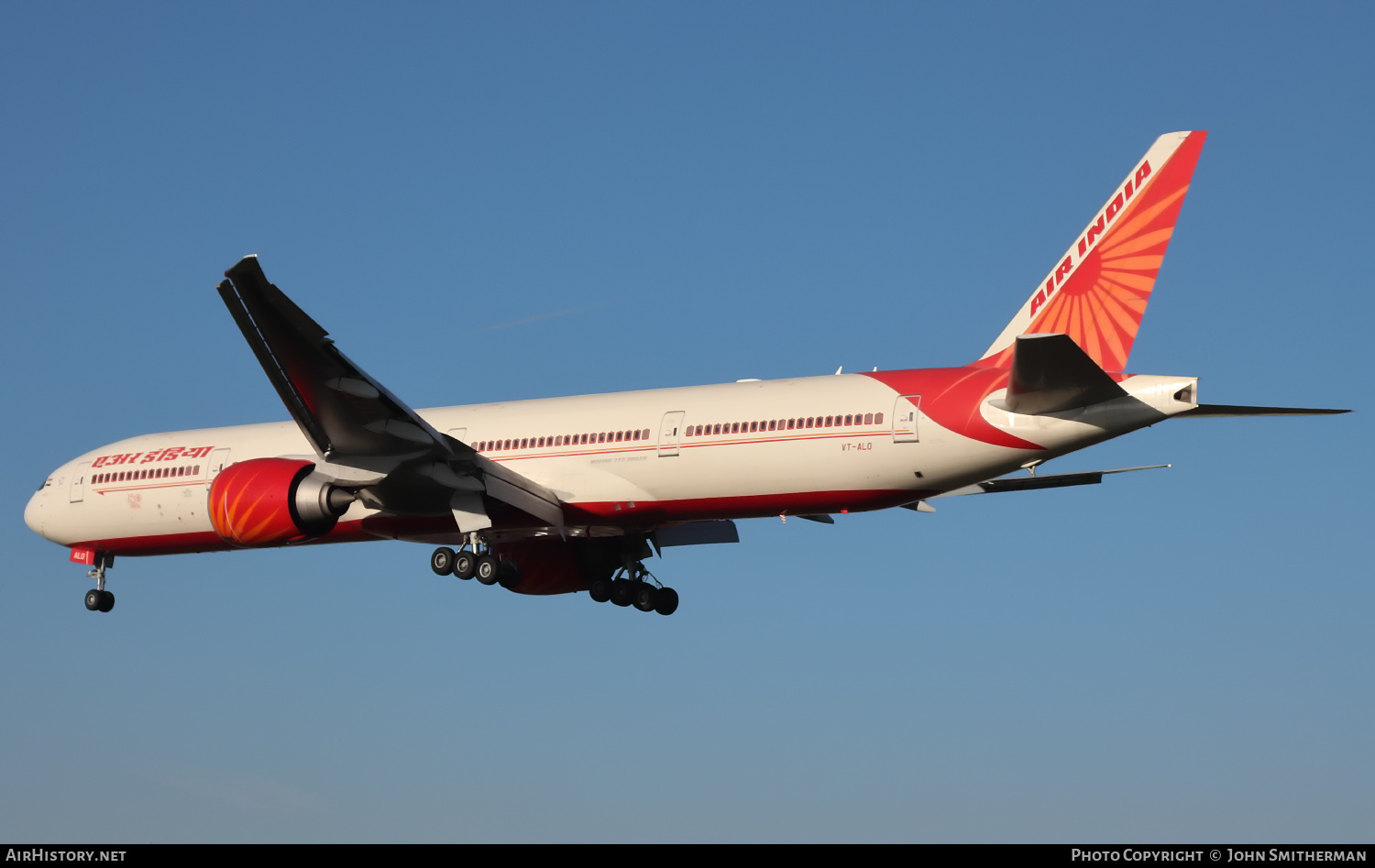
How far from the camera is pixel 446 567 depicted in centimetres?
3017

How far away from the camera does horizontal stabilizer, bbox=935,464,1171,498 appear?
29156 mm

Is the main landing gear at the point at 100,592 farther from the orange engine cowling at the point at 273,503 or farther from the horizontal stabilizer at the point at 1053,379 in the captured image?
the horizontal stabilizer at the point at 1053,379

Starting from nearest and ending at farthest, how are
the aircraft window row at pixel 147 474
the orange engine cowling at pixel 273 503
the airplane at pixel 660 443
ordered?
the airplane at pixel 660 443
the orange engine cowling at pixel 273 503
the aircraft window row at pixel 147 474

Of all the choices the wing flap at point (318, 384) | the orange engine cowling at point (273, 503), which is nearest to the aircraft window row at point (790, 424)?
the wing flap at point (318, 384)

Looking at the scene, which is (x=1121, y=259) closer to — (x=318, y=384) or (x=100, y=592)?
(x=318, y=384)

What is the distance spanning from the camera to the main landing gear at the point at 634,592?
33.3 m

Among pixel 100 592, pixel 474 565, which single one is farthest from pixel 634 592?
pixel 100 592

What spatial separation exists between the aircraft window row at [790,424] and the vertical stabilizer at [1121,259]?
250 centimetres

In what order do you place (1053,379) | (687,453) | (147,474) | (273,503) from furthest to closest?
(147,474) < (273,503) < (687,453) < (1053,379)

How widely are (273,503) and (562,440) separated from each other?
17.7ft

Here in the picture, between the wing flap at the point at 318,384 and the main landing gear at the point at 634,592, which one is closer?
the wing flap at the point at 318,384

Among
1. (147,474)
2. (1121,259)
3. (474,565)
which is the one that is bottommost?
(474,565)

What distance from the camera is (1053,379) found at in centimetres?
2439
